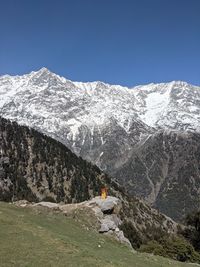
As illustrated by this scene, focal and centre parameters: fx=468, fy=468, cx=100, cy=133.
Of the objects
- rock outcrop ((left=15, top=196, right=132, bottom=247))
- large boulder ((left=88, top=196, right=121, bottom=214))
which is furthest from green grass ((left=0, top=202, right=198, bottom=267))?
large boulder ((left=88, top=196, right=121, bottom=214))

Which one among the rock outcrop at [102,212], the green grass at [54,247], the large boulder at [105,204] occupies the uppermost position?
the large boulder at [105,204]

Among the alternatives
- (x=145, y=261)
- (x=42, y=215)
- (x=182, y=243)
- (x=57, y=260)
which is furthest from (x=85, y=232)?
(x=182, y=243)

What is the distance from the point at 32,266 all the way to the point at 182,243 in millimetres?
63146

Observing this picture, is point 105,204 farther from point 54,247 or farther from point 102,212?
point 54,247

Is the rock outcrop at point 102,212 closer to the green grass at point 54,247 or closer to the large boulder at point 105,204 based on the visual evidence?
the large boulder at point 105,204

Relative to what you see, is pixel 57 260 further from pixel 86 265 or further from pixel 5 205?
pixel 5 205

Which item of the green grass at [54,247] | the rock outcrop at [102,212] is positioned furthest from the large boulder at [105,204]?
the green grass at [54,247]

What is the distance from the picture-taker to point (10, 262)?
120ft

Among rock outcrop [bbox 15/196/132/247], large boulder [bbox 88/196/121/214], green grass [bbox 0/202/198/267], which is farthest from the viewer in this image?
large boulder [bbox 88/196/121/214]

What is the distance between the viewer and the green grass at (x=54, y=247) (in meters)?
38.2

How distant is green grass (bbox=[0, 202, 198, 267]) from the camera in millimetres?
38188

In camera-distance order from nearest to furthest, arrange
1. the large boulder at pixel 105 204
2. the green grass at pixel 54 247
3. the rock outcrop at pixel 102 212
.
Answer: the green grass at pixel 54 247 → the rock outcrop at pixel 102 212 → the large boulder at pixel 105 204

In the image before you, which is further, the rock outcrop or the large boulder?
the large boulder

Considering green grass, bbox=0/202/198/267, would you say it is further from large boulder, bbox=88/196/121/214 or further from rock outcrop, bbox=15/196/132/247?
large boulder, bbox=88/196/121/214
